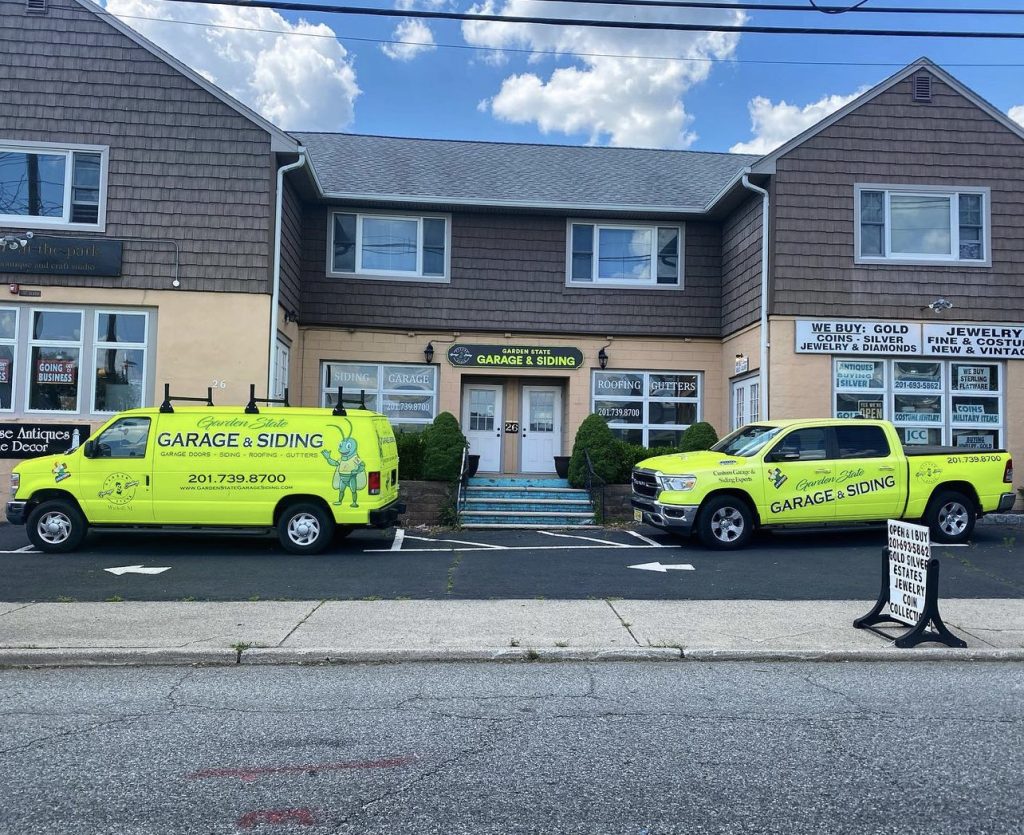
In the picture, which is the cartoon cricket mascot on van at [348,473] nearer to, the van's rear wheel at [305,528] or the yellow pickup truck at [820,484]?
the van's rear wheel at [305,528]

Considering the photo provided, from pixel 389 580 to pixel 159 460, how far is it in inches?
147

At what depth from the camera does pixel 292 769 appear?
430cm

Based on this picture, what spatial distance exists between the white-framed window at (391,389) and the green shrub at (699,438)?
5.10 meters

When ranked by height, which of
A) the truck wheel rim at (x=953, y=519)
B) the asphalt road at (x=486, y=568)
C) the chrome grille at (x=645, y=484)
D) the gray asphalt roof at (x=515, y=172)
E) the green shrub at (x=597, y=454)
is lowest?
the asphalt road at (x=486, y=568)

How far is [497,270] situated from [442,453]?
15.3ft

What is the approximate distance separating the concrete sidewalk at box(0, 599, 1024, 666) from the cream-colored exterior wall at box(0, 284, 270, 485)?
638cm

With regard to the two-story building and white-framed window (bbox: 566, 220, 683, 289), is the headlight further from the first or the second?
white-framed window (bbox: 566, 220, 683, 289)

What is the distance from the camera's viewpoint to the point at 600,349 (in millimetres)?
17203

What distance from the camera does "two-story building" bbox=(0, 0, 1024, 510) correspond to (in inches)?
551

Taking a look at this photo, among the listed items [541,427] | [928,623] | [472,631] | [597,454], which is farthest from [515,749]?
[541,427]

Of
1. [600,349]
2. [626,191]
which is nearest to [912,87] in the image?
[626,191]

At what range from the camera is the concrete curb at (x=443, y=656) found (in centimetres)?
633

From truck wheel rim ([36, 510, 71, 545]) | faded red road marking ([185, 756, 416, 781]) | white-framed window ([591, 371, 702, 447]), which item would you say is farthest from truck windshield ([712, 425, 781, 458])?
truck wheel rim ([36, 510, 71, 545])

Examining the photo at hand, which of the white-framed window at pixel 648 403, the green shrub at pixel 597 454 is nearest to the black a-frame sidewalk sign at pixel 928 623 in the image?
the green shrub at pixel 597 454
